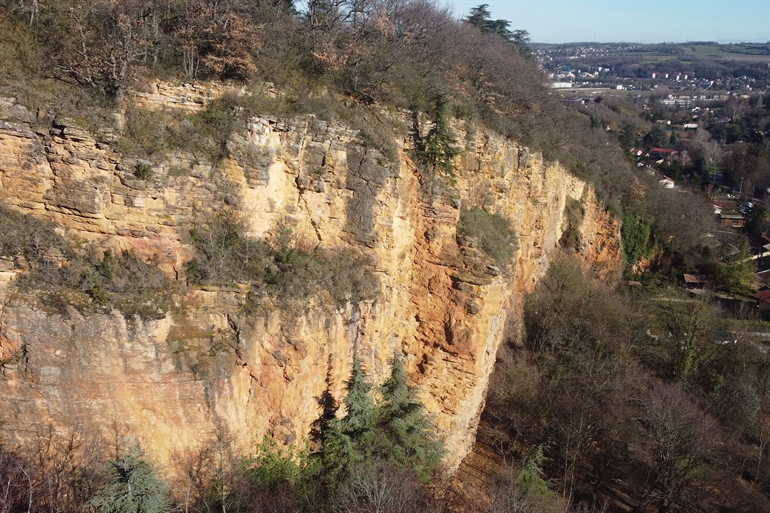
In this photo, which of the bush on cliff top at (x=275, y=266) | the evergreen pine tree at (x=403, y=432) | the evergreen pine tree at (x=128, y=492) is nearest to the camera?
the evergreen pine tree at (x=128, y=492)

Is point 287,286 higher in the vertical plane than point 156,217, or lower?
lower

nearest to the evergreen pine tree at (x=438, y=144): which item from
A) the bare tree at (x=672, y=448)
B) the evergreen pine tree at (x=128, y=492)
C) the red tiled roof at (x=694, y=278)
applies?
the evergreen pine tree at (x=128, y=492)

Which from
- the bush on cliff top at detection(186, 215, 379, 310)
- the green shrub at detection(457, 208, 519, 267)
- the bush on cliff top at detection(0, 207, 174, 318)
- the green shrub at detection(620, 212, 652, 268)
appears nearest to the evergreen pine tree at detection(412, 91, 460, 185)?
the green shrub at detection(457, 208, 519, 267)

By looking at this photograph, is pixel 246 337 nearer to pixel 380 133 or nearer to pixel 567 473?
pixel 380 133

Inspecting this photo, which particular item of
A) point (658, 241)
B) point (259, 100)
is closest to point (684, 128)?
point (658, 241)

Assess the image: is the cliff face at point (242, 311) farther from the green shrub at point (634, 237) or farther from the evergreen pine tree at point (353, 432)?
the green shrub at point (634, 237)

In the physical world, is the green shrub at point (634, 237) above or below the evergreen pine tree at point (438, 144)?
below
